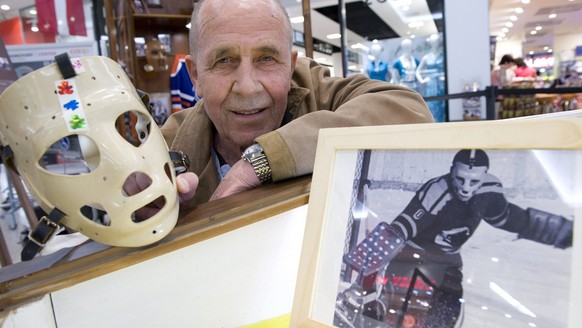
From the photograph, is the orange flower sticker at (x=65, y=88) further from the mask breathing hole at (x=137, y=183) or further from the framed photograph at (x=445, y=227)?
the framed photograph at (x=445, y=227)

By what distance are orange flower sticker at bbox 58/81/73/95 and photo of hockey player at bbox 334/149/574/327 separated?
1.38ft

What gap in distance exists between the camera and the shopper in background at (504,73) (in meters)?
4.46

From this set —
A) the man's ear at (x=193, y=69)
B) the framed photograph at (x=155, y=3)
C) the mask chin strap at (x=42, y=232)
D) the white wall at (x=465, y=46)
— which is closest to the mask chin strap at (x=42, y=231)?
the mask chin strap at (x=42, y=232)

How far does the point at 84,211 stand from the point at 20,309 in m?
0.16

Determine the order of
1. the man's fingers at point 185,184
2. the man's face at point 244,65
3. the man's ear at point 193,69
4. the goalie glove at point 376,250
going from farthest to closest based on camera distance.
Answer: the man's ear at point 193,69
the man's face at point 244,65
the man's fingers at point 185,184
the goalie glove at point 376,250

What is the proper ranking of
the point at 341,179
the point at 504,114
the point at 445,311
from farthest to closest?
the point at 504,114
the point at 341,179
the point at 445,311

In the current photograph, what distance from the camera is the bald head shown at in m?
1.04

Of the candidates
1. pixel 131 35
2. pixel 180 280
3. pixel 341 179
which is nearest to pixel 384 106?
pixel 341 179

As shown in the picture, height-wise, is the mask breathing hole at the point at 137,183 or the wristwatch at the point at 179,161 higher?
the wristwatch at the point at 179,161

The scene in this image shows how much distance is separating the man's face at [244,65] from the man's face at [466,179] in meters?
0.70

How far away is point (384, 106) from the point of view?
95 centimetres

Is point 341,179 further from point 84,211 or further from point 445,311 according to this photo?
point 84,211

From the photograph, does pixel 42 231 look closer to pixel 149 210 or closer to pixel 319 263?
pixel 149 210

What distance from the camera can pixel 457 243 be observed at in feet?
1.48
